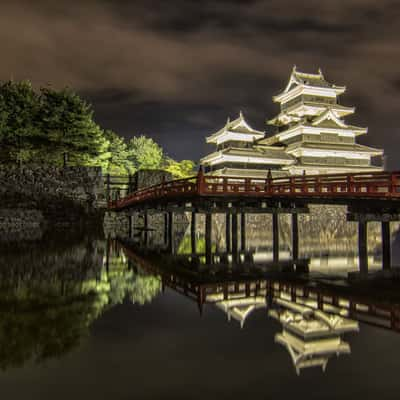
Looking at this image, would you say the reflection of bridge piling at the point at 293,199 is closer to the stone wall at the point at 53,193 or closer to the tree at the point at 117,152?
the stone wall at the point at 53,193

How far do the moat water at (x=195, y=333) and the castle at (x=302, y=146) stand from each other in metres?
32.1

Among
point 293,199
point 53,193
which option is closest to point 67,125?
point 53,193

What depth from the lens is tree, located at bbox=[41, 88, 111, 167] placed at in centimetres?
3841

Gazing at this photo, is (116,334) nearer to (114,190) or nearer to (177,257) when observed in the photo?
(177,257)

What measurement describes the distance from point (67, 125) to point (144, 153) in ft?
79.5

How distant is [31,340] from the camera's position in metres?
6.46

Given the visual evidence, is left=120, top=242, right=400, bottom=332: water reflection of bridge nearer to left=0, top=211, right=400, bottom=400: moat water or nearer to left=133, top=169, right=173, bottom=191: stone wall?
left=0, top=211, right=400, bottom=400: moat water

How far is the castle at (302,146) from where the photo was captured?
4497 centimetres

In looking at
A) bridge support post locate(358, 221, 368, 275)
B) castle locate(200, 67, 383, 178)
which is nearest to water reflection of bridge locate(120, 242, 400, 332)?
bridge support post locate(358, 221, 368, 275)

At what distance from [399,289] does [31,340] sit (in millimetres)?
9121

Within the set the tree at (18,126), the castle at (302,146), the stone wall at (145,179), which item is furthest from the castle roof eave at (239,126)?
the tree at (18,126)

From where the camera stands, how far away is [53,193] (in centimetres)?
3484

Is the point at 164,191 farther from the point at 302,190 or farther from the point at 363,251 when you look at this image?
the point at 363,251

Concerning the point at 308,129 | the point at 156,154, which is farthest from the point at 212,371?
the point at 156,154
